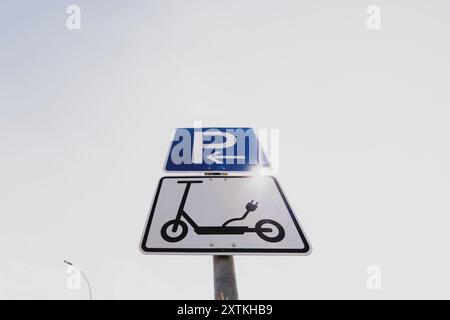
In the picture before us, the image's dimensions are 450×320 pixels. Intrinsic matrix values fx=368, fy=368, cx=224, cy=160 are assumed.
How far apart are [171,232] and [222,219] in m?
0.29

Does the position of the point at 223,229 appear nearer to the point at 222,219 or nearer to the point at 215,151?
the point at 222,219

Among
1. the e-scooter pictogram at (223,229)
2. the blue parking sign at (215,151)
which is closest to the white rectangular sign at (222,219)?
the e-scooter pictogram at (223,229)

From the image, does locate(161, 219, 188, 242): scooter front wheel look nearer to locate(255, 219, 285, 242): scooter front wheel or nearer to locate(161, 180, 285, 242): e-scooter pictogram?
locate(161, 180, 285, 242): e-scooter pictogram

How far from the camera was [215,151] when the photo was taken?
2441 millimetres

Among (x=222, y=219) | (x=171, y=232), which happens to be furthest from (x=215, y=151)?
(x=171, y=232)

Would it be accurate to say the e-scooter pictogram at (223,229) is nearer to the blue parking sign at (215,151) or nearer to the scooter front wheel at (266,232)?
the scooter front wheel at (266,232)

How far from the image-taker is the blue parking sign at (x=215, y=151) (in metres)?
2.36

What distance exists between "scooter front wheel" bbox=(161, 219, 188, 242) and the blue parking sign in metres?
0.42

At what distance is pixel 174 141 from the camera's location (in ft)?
8.55

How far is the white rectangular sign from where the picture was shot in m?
1.96
